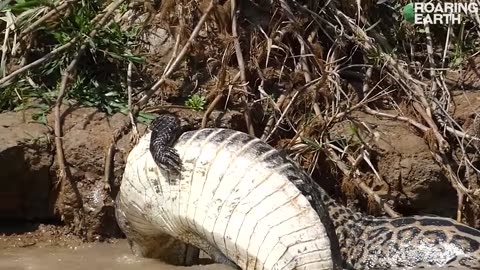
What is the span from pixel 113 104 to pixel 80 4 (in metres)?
0.80

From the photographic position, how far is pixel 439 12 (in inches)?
272

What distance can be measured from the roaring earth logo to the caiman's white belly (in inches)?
103

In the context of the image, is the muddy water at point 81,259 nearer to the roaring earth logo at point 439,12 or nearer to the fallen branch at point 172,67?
the fallen branch at point 172,67

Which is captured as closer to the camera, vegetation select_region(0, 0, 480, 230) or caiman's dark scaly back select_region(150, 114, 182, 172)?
caiman's dark scaly back select_region(150, 114, 182, 172)

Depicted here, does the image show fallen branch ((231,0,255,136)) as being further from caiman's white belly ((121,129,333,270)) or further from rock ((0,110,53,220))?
rock ((0,110,53,220))

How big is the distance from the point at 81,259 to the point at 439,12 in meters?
3.33

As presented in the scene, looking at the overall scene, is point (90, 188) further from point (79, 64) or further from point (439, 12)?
point (439, 12)

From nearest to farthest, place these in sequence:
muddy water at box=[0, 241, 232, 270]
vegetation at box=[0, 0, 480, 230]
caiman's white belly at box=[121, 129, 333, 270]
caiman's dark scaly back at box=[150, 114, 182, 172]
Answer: caiman's white belly at box=[121, 129, 333, 270] < caiman's dark scaly back at box=[150, 114, 182, 172] < muddy water at box=[0, 241, 232, 270] < vegetation at box=[0, 0, 480, 230]

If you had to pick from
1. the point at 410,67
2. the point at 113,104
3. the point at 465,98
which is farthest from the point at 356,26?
the point at 113,104

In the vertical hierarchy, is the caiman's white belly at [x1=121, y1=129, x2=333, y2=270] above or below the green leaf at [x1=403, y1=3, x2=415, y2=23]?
below

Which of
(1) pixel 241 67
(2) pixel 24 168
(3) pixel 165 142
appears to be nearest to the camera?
(3) pixel 165 142

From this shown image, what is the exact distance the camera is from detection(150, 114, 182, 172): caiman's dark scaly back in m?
4.79

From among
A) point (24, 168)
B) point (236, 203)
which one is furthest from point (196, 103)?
point (236, 203)

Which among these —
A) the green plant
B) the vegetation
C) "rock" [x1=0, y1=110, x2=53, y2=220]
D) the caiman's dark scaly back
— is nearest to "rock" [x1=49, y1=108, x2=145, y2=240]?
"rock" [x1=0, y1=110, x2=53, y2=220]
